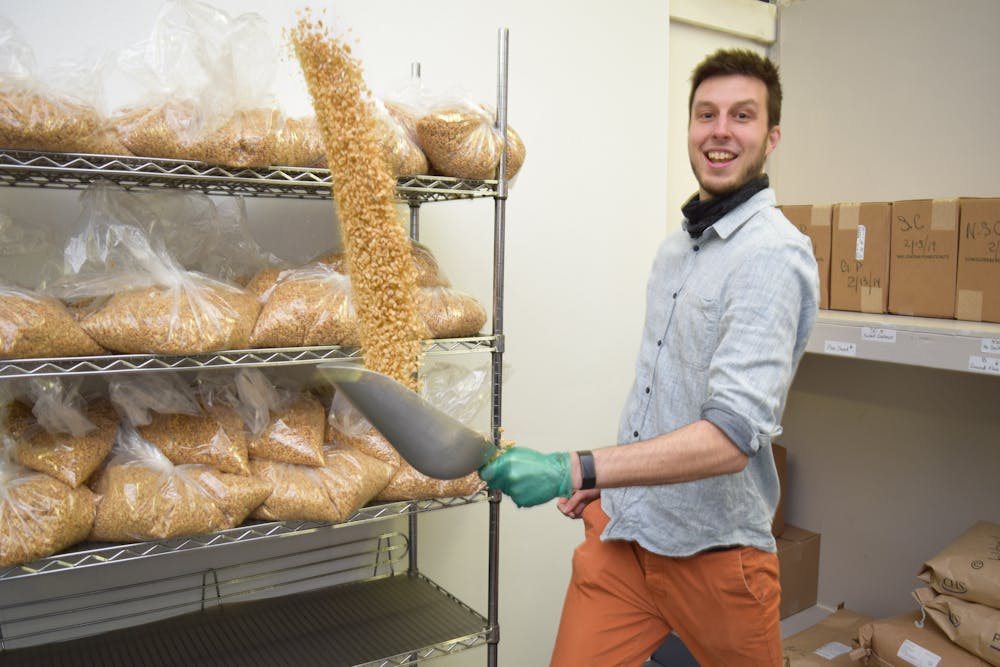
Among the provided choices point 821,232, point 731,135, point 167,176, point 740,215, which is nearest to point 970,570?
point 821,232

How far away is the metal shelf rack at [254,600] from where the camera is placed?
1305 millimetres

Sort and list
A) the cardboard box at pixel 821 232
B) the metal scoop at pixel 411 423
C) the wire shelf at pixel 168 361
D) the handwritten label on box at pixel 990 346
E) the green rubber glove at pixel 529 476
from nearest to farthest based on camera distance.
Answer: the metal scoop at pixel 411 423
the green rubber glove at pixel 529 476
the wire shelf at pixel 168 361
the handwritten label on box at pixel 990 346
the cardboard box at pixel 821 232

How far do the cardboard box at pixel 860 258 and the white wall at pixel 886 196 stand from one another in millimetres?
444

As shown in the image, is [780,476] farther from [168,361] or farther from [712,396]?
[168,361]

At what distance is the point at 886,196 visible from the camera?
8.39ft

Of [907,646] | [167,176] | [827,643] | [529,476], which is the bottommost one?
[827,643]

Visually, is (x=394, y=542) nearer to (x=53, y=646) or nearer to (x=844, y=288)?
(x=53, y=646)

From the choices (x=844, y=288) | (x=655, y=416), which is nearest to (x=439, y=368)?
Answer: (x=655, y=416)

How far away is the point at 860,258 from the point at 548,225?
0.90 meters

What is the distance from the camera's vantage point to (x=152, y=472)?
1.38m

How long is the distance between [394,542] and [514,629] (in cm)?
55

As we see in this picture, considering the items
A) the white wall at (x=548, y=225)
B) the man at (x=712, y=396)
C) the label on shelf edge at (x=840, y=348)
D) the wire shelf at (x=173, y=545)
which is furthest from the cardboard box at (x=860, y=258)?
the wire shelf at (x=173, y=545)

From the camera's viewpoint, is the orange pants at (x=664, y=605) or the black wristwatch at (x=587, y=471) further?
the orange pants at (x=664, y=605)

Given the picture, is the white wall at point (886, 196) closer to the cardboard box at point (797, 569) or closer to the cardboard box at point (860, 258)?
the cardboard box at point (797, 569)
